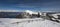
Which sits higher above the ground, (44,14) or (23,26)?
(44,14)

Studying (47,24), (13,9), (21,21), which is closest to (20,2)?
(13,9)

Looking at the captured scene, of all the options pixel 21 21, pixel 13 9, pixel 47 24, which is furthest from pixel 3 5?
pixel 47 24

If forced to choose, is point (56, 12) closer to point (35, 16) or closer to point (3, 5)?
point (35, 16)

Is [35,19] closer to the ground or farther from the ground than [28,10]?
closer to the ground

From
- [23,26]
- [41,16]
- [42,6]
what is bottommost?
[23,26]

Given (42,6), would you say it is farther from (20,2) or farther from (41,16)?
(20,2)

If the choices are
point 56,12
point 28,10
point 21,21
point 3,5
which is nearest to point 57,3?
point 56,12
